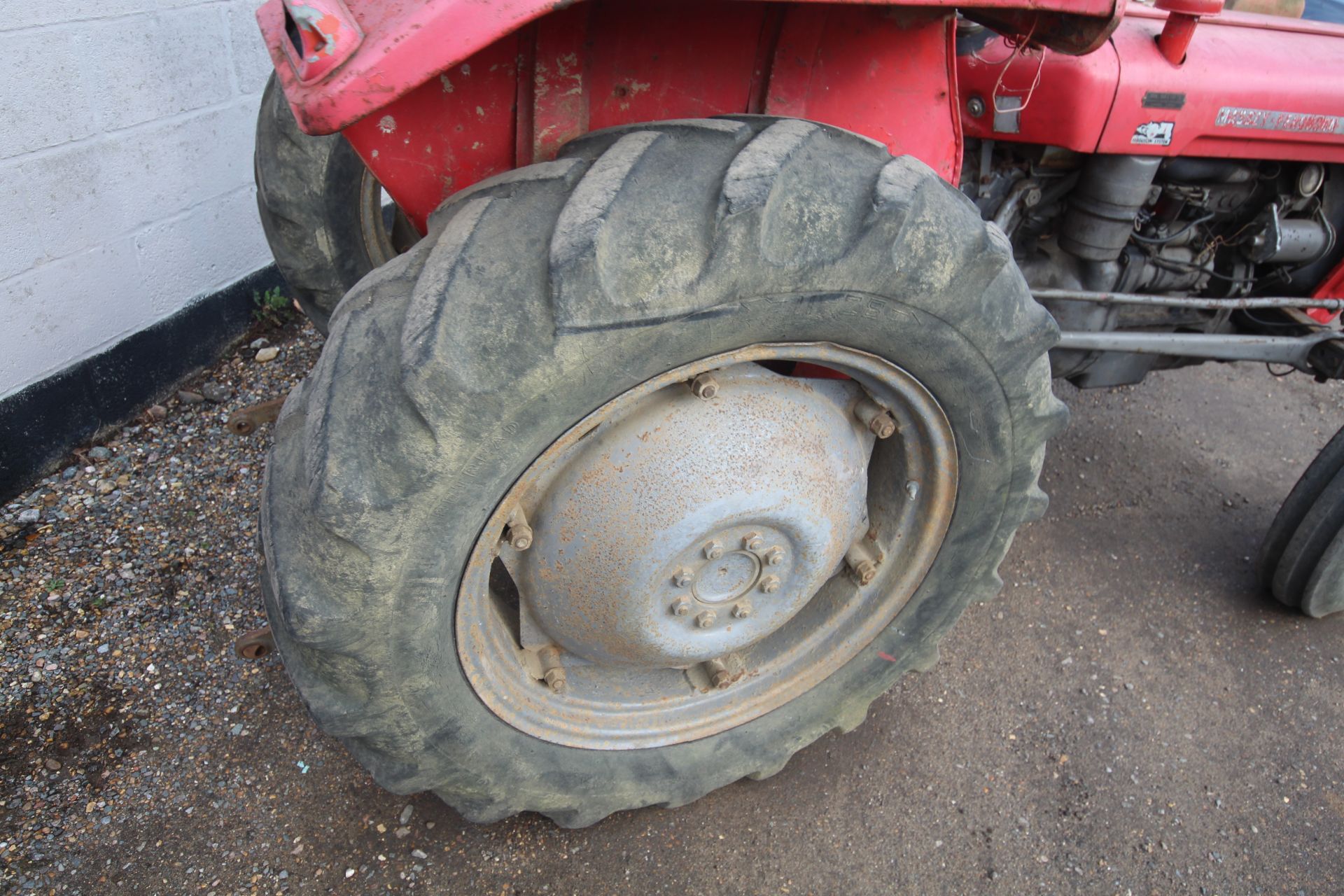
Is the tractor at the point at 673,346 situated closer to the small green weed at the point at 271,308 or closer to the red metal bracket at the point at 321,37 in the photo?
the red metal bracket at the point at 321,37

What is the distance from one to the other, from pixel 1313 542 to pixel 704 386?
6.53 feet

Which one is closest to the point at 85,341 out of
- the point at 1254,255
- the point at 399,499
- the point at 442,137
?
the point at 442,137

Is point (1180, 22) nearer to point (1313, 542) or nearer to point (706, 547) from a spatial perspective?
point (1313, 542)

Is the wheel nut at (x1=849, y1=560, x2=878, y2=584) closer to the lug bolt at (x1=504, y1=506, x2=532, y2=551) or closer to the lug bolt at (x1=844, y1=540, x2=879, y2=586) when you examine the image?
the lug bolt at (x1=844, y1=540, x2=879, y2=586)

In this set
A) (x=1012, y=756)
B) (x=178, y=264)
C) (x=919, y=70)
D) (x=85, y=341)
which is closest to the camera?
(x=919, y=70)

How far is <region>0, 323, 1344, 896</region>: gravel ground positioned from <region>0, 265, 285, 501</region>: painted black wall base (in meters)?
0.09

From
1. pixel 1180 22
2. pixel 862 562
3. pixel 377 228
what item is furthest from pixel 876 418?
pixel 377 228

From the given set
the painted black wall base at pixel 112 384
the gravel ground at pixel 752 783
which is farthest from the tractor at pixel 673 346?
the painted black wall base at pixel 112 384

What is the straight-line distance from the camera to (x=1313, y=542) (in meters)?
2.40

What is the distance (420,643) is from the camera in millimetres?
1361

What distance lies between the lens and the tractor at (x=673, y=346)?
117 cm

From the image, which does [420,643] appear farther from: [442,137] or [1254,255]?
[1254,255]

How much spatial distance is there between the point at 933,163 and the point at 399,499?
3.95 feet

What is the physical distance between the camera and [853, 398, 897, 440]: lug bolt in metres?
1.61
